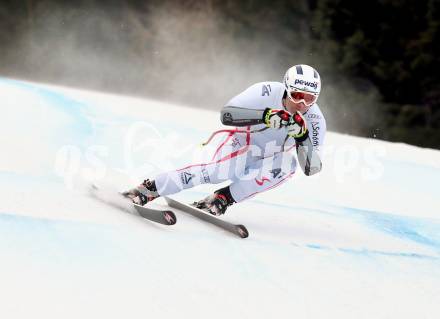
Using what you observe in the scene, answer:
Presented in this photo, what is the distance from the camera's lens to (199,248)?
381 centimetres

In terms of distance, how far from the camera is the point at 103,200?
4.77 meters

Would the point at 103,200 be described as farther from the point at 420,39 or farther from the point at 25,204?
the point at 420,39

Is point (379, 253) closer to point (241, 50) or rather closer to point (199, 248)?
point (199, 248)

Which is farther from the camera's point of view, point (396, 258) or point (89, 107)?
point (89, 107)

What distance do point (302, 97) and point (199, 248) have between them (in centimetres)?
129

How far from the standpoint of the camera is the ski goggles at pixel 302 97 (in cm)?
434

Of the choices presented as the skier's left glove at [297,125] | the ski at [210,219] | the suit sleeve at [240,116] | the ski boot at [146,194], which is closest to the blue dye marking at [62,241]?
the ski boot at [146,194]

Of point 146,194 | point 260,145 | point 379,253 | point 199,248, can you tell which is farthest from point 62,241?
point 379,253

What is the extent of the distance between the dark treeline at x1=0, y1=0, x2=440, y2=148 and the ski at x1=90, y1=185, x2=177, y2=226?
49.9 ft

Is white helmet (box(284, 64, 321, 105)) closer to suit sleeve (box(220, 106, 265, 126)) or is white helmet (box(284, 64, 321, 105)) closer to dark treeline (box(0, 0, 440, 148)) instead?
suit sleeve (box(220, 106, 265, 126))

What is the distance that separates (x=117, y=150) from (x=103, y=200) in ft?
10.4

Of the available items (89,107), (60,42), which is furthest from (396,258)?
(60,42)

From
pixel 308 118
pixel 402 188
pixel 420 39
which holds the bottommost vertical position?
pixel 402 188

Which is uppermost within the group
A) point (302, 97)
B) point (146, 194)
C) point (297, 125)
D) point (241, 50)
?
point (241, 50)
